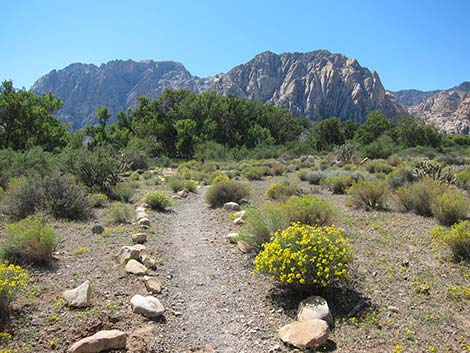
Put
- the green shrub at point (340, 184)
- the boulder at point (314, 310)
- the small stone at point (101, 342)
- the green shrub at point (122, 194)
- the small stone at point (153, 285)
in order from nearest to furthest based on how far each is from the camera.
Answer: the small stone at point (101, 342)
the boulder at point (314, 310)
the small stone at point (153, 285)
the green shrub at point (122, 194)
the green shrub at point (340, 184)

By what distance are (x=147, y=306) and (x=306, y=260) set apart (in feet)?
7.75

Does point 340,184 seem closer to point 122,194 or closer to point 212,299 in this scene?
point 122,194

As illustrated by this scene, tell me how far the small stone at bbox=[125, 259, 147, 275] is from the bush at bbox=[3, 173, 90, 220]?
4.56 meters

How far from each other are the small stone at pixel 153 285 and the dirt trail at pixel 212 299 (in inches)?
5.5

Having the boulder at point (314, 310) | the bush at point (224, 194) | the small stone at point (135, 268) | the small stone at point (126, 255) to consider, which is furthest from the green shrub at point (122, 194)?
the boulder at point (314, 310)

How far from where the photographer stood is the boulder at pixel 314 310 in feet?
14.9

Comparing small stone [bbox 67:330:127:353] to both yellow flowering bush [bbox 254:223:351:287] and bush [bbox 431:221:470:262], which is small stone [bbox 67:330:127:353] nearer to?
yellow flowering bush [bbox 254:223:351:287]

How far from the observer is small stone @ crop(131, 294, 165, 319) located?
4.75 metres

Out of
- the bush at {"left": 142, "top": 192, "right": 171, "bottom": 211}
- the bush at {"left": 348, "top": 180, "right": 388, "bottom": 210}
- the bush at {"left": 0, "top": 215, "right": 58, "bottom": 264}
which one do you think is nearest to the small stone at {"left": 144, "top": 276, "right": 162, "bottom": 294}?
the bush at {"left": 0, "top": 215, "right": 58, "bottom": 264}

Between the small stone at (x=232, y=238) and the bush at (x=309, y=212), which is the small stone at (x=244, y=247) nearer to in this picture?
the small stone at (x=232, y=238)

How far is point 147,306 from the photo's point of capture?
480cm

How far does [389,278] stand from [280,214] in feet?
8.27

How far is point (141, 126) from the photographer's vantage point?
43.0 meters

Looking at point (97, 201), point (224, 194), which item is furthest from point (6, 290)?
point (224, 194)
